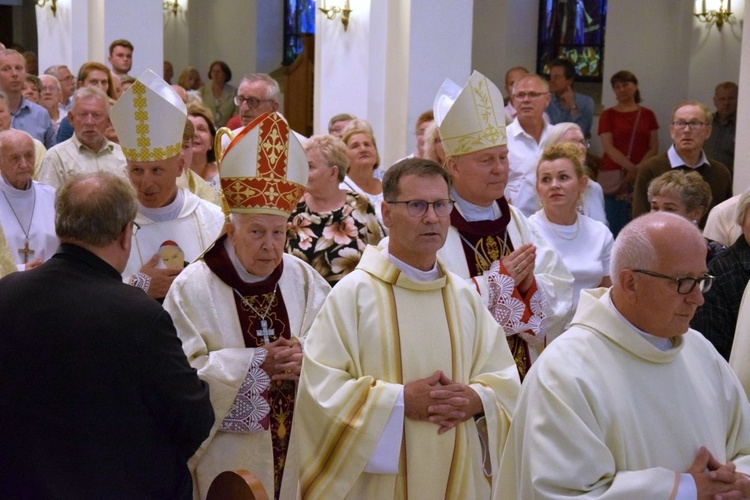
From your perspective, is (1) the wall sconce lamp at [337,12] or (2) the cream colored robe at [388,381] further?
(1) the wall sconce lamp at [337,12]

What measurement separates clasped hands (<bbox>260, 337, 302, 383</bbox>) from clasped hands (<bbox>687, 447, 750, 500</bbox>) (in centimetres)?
157

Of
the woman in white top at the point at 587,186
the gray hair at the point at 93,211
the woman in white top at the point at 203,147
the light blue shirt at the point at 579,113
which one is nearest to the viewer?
the gray hair at the point at 93,211

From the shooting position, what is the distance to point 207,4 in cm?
1883

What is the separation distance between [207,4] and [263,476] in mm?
15398

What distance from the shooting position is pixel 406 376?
13.4ft

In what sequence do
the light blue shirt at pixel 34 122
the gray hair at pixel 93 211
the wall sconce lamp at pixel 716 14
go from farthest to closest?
Result: the wall sconce lamp at pixel 716 14 → the light blue shirt at pixel 34 122 → the gray hair at pixel 93 211

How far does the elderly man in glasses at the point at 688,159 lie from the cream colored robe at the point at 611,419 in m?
4.34

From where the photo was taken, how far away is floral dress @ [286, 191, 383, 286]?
5.60 meters

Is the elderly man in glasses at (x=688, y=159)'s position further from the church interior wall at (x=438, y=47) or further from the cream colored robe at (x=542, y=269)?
the cream colored robe at (x=542, y=269)

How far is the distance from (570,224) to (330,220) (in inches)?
47.5

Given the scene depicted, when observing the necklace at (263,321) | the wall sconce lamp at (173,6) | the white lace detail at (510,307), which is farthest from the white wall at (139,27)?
the necklace at (263,321)

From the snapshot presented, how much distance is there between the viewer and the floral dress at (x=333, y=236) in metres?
5.60

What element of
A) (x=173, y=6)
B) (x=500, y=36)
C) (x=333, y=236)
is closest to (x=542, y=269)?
(x=333, y=236)

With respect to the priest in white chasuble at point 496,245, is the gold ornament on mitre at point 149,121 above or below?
above
